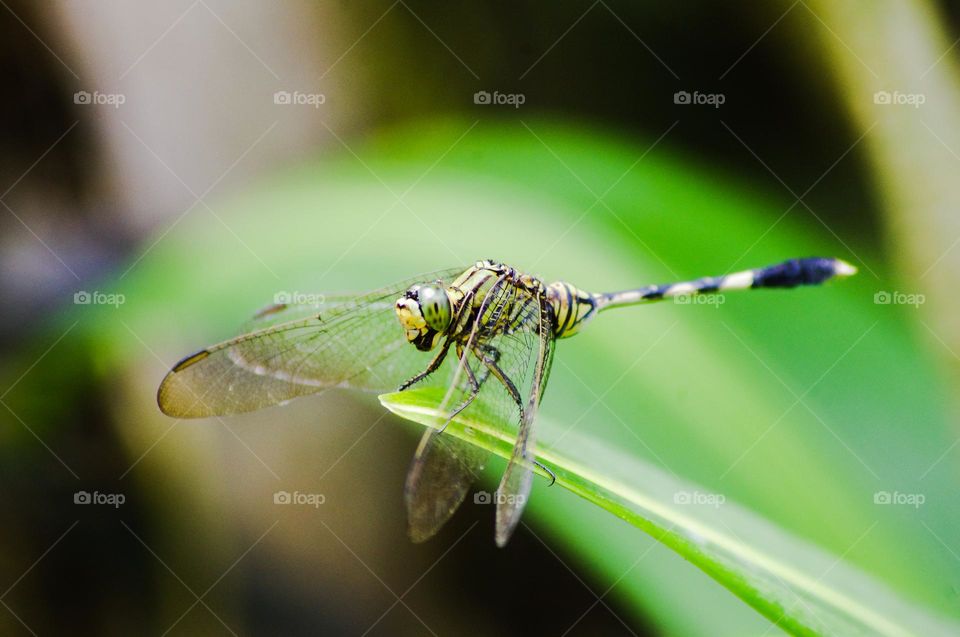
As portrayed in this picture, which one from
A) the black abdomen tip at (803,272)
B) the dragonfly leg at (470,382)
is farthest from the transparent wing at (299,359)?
the black abdomen tip at (803,272)

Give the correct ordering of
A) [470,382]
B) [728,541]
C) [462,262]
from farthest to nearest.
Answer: [462,262], [470,382], [728,541]

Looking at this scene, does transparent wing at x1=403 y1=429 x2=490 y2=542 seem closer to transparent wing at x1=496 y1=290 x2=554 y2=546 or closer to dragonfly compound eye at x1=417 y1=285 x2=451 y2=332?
transparent wing at x1=496 y1=290 x2=554 y2=546

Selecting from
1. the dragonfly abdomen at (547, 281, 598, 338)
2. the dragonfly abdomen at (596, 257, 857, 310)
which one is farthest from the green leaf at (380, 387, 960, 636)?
the dragonfly abdomen at (596, 257, 857, 310)

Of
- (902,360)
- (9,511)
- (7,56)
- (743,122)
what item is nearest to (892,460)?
(902,360)

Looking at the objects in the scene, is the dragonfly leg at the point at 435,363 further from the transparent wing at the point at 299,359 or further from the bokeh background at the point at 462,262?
the bokeh background at the point at 462,262

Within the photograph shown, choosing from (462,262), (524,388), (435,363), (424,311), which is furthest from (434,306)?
(462,262)

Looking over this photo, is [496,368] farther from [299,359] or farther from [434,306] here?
[299,359]

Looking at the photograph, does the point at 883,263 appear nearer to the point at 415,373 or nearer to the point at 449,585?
the point at 415,373
